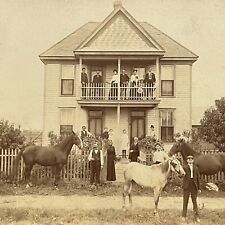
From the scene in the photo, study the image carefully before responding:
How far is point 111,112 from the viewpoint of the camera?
2388 cm

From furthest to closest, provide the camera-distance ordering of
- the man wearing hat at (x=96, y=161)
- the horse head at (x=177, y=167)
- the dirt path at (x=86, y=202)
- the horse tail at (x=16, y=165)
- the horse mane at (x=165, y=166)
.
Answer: the horse tail at (x=16, y=165) → the man wearing hat at (x=96, y=161) → the dirt path at (x=86, y=202) → the horse mane at (x=165, y=166) → the horse head at (x=177, y=167)

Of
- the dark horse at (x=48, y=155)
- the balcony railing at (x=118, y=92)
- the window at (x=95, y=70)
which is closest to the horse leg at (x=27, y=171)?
the dark horse at (x=48, y=155)

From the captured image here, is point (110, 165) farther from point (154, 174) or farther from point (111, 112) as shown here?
point (111, 112)

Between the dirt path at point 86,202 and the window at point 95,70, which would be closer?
the dirt path at point 86,202

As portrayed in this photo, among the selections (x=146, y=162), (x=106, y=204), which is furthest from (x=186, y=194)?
(x=146, y=162)

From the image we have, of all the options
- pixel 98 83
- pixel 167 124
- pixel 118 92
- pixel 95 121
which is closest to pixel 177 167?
pixel 118 92

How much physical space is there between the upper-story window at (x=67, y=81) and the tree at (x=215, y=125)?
332 inches

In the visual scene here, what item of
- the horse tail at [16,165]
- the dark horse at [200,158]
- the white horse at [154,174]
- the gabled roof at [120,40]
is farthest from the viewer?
the gabled roof at [120,40]

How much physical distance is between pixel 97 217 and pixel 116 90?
13.5m

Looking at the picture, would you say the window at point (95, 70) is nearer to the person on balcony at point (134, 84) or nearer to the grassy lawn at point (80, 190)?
the person on balcony at point (134, 84)

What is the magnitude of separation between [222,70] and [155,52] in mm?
5154

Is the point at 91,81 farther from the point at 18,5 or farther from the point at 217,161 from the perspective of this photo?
the point at 217,161

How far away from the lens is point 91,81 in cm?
2392

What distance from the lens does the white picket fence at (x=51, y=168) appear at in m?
16.1
